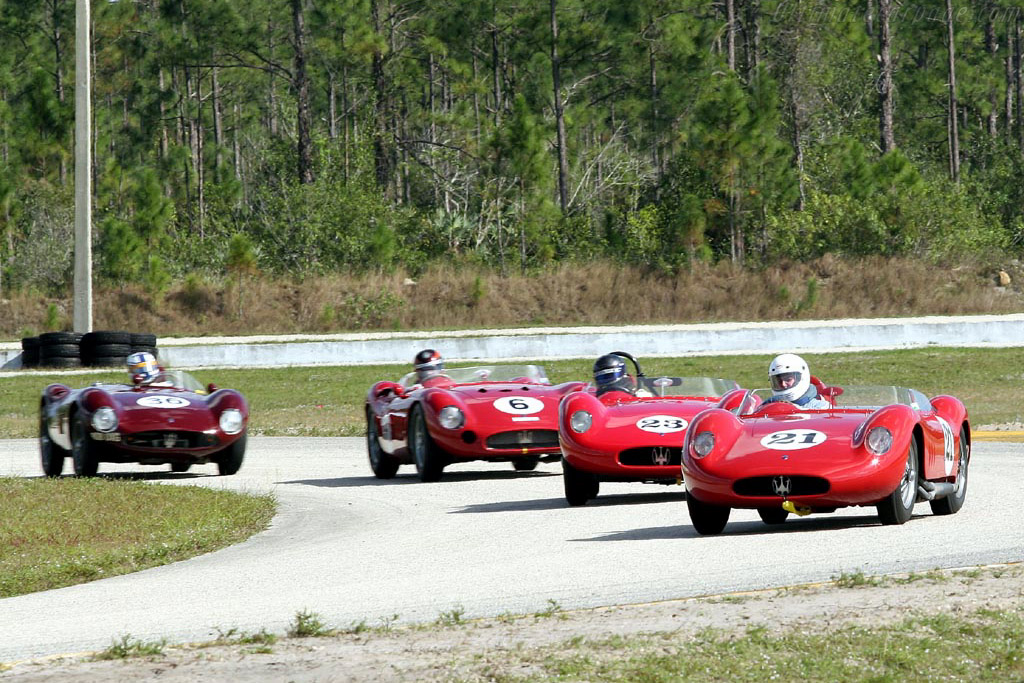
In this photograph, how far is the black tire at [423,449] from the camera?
50.9ft

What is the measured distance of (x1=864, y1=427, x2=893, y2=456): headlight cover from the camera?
10.2 m

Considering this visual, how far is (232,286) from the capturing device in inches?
1837

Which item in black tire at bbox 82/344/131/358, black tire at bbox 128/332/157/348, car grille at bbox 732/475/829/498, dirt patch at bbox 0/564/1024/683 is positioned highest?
black tire at bbox 128/332/157/348

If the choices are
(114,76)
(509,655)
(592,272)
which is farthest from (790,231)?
(509,655)

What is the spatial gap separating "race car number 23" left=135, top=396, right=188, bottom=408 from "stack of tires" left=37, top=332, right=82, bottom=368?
1958 cm

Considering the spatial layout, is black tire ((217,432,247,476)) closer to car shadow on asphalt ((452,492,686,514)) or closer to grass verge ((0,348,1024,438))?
car shadow on asphalt ((452,492,686,514))

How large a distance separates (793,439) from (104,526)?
16.7ft

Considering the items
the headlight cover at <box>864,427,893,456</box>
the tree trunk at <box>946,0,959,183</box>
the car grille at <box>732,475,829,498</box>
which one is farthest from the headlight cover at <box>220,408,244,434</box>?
the tree trunk at <box>946,0,959,183</box>

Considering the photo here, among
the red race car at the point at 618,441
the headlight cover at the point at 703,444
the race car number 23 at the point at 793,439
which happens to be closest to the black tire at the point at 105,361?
the red race car at the point at 618,441

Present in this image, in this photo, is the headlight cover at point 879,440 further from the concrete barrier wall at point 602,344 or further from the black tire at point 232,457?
the concrete barrier wall at point 602,344

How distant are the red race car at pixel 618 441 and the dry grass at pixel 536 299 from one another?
31462mm

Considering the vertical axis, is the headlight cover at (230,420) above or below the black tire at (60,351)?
below

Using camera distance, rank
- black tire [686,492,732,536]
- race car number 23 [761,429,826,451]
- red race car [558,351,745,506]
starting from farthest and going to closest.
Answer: red race car [558,351,745,506], black tire [686,492,732,536], race car number 23 [761,429,826,451]

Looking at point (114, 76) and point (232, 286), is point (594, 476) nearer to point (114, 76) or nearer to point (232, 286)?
point (232, 286)
